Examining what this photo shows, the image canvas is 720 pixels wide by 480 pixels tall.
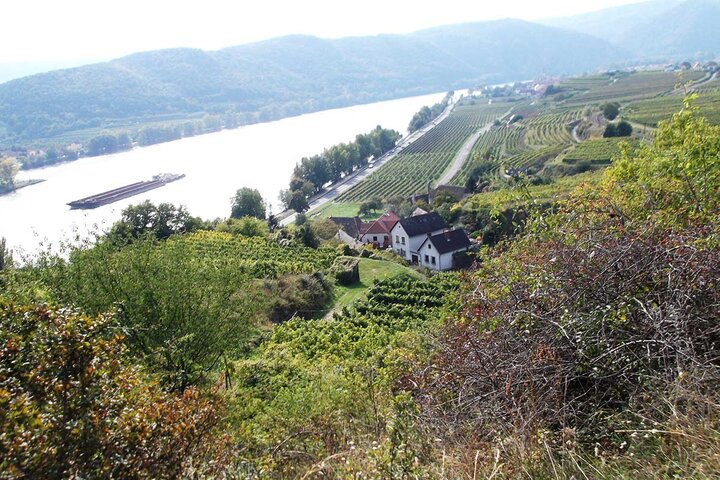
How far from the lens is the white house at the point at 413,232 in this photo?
3650 centimetres

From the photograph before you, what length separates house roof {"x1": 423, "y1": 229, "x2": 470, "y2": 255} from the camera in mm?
32875

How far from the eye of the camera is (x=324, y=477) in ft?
13.2

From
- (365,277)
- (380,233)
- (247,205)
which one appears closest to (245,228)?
(380,233)

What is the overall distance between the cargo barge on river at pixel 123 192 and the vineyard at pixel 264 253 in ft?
109

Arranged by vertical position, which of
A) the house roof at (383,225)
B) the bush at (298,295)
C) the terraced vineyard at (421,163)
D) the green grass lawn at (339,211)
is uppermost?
the bush at (298,295)

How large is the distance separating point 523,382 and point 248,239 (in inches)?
1190

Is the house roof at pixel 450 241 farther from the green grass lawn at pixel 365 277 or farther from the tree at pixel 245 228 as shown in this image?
the tree at pixel 245 228

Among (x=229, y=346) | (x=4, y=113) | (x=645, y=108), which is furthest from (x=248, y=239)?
(x=4, y=113)

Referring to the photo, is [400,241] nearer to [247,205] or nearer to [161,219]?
[161,219]

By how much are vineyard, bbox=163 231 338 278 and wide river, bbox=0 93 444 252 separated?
6.40 meters

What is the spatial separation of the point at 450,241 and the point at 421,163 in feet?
152

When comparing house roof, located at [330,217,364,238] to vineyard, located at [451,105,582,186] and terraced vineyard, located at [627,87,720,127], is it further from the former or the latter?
terraced vineyard, located at [627,87,720,127]

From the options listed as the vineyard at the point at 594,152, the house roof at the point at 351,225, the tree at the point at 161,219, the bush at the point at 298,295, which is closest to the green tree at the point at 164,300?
the bush at the point at 298,295

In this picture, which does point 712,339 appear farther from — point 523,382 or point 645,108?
point 645,108
